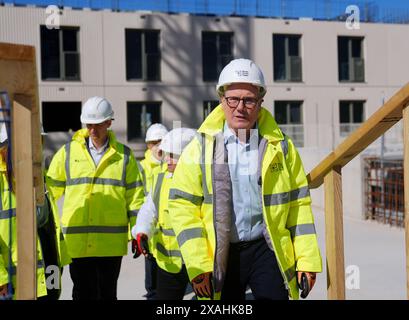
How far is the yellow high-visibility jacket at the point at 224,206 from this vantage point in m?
2.69

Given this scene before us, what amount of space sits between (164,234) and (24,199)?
85.0 inches

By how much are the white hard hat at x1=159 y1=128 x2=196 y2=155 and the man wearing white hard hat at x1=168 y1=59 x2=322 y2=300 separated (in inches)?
47.8

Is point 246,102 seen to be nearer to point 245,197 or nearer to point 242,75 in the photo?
point 242,75

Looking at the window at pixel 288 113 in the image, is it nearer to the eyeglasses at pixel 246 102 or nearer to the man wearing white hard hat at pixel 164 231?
the man wearing white hard hat at pixel 164 231

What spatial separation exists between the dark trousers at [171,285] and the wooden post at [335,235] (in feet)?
3.71

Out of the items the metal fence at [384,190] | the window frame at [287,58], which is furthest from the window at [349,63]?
the metal fence at [384,190]

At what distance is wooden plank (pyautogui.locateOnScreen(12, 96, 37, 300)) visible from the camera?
6.22ft

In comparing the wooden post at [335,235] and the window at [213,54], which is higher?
the window at [213,54]

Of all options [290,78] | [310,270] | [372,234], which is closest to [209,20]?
[290,78]

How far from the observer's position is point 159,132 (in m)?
7.02

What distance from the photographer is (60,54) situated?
1995 centimetres

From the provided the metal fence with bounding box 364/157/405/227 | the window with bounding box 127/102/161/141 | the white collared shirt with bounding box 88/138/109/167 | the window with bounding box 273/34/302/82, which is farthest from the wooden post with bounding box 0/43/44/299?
the window with bounding box 273/34/302/82
